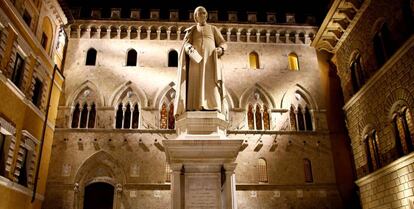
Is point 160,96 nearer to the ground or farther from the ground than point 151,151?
farther from the ground

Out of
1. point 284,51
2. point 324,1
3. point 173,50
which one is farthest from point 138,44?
point 324,1

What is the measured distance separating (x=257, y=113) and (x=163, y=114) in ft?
14.5

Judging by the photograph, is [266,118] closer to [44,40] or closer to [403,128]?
[403,128]

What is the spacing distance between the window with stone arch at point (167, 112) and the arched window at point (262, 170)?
4.23 meters

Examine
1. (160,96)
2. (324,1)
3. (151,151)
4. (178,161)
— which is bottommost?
(178,161)

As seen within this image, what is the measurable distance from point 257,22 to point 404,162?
1022cm

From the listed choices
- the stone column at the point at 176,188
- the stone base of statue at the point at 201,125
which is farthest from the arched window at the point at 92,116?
the stone column at the point at 176,188

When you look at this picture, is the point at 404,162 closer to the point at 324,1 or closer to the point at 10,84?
the point at 324,1

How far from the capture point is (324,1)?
20.2 meters

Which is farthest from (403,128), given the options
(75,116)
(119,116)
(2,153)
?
(75,116)

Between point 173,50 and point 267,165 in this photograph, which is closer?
point 267,165

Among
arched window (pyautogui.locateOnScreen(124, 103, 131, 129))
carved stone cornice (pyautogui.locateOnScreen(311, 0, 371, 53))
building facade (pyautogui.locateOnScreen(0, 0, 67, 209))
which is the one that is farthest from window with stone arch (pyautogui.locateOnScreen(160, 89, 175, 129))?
carved stone cornice (pyautogui.locateOnScreen(311, 0, 371, 53))

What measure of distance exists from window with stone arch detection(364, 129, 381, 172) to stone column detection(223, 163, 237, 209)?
32.7 feet

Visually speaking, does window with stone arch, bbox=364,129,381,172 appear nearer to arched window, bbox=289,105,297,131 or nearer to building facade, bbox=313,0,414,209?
building facade, bbox=313,0,414,209
